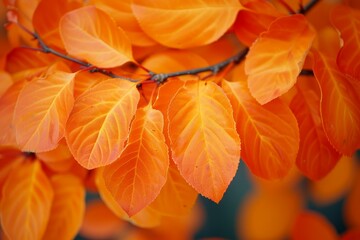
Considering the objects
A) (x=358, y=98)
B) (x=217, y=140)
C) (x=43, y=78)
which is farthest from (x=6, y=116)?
(x=358, y=98)

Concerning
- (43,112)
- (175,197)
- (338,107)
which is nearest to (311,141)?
(338,107)

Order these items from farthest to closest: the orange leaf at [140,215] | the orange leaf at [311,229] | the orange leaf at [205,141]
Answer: the orange leaf at [311,229], the orange leaf at [140,215], the orange leaf at [205,141]

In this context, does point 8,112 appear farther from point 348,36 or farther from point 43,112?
point 348,36

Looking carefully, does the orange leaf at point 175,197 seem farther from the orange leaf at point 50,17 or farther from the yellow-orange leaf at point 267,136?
the orange leaf at point 50,17

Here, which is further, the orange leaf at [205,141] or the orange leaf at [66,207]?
the orange leaf at [66,207]

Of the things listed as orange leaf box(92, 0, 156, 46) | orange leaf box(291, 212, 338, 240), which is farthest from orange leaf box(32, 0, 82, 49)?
orange leaf box(291, 212, 338, 240)

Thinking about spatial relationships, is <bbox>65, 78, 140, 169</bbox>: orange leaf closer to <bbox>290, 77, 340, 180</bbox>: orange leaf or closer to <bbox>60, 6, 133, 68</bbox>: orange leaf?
<bbox>60, 6, 133, 68</bbox>: orange leaf

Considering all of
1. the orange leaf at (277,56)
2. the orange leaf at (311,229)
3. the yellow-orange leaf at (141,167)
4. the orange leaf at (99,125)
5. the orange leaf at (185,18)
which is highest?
the orange leaf at (185,18)

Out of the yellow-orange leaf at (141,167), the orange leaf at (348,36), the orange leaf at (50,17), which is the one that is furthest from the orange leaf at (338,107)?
the orange leaf at (50,17)
